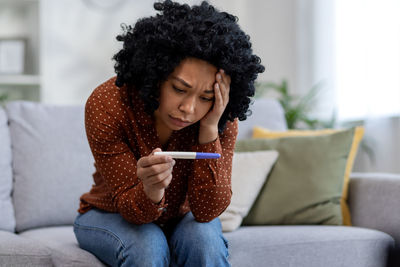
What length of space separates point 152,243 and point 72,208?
2.46 ft

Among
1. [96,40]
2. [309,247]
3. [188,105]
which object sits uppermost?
[96,40]

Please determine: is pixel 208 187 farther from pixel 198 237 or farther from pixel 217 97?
pixel 217 97

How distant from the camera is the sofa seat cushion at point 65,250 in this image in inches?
53.1

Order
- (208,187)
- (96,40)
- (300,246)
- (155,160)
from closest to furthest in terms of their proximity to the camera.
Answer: (155,160) → (208,187) → (300,246) → (96,40)

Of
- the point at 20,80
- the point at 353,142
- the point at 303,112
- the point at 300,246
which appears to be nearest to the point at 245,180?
the point at 300,246

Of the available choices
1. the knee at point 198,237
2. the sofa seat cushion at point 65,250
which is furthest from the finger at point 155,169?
the sofa seat cushion at point 65,250

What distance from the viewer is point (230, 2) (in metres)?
3.90

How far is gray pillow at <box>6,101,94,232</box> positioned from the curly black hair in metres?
0.75

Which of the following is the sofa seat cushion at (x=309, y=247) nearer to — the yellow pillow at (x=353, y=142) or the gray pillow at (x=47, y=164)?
the yellow pillow at (x=353, y=142)

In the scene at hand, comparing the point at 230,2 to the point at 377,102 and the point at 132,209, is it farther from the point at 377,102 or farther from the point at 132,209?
the point at 132,209

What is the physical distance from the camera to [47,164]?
1884 millimetres

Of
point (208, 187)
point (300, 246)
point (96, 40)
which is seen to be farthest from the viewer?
point (96, 40)

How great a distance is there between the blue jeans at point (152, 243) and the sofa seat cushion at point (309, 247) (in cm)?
19

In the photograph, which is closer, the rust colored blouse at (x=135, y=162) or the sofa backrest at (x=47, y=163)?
the rust colored blouse at (x=135, y=162)
